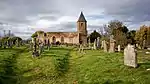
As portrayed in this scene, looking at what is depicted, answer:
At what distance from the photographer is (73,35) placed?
12312cm

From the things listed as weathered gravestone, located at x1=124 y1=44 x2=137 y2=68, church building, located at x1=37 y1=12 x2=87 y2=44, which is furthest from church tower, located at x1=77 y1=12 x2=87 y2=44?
weathered gravestone, located at x1=124 y1=44 x2=137 y2=68

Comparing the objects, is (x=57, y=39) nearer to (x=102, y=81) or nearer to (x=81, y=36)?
(x=81, y=36)

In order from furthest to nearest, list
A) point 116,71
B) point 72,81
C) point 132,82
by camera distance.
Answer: point 116,71 → point 72,81 → point 132,82

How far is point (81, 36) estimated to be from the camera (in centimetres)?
12219

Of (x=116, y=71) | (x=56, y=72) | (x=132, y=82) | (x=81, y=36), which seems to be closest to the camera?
(x=132, y=82)

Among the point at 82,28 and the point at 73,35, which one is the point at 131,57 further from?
the point at 82,28

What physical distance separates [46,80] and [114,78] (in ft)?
15.9

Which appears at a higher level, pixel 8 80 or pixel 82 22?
pixel 82 22

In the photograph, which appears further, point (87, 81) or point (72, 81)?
point (72, 81)

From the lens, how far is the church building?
4776 inches

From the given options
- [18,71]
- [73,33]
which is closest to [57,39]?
[73,33]

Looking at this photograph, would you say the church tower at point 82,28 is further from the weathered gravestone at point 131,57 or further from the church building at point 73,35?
the weathered gravestone at point 131,57

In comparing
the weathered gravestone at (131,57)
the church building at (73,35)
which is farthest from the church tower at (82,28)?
the weathered gravestone at (131,57)

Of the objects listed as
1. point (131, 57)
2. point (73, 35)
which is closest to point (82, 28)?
point (73, 35)
